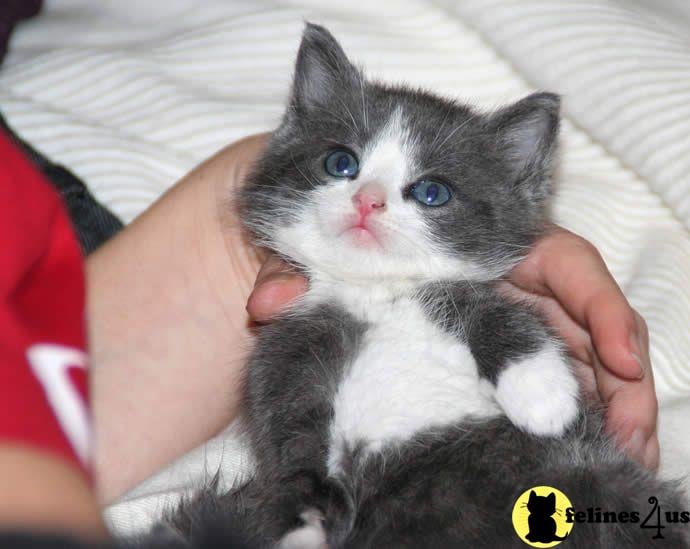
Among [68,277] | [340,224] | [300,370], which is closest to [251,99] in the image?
[340,224]

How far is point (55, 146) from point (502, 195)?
5.23ft

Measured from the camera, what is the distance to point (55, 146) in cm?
284

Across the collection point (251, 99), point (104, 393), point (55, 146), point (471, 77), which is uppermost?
point (471, 77)

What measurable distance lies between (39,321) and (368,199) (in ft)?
2.82

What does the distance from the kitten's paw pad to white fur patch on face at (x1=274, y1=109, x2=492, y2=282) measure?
571mm

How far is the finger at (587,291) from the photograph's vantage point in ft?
6.15

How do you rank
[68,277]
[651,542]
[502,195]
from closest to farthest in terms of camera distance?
1. [68,277]
2. [651,542]
3. [502,195]

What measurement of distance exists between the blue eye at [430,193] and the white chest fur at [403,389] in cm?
29

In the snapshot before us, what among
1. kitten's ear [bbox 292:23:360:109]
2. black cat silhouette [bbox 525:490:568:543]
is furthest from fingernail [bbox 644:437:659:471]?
kitten's ear [bbox 292:23:360:109]

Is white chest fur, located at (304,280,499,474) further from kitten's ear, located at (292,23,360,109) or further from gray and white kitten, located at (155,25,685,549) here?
kitten's ear, located at (292,23,360,109)

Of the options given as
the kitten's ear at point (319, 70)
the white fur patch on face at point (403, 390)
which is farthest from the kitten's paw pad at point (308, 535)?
the kitten's ear at point (319, 70)

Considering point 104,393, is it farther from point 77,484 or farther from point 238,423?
point 77,484

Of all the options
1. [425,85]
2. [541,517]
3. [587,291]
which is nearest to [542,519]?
[541,517]

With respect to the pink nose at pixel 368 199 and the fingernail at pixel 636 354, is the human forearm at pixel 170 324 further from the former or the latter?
the fingernail at pixel 636 354
